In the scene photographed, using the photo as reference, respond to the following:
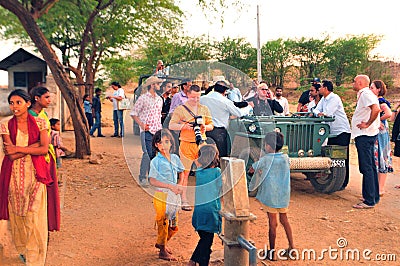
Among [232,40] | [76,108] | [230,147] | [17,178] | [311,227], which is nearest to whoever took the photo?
[17,178]

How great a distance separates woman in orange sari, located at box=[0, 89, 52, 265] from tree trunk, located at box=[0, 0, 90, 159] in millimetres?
5782

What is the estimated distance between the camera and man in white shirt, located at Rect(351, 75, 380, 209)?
6.60 meters

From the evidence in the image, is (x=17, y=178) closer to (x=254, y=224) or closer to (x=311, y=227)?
(x=254, y=224)

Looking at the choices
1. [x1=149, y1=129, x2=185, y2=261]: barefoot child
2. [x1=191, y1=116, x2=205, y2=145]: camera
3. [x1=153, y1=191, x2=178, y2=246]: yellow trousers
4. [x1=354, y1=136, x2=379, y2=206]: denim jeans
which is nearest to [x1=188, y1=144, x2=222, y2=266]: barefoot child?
[x1=191, y1=116, x2=205, y2=145]: camera

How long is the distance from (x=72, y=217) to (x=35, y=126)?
7.67 ft

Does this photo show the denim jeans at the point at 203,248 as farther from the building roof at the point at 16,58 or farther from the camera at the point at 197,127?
the building roof at the point at 16,58

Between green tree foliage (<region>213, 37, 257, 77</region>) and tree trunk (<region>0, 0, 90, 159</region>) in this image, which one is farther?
green tree foliage (<region>213, 37, 257, 77</region>)

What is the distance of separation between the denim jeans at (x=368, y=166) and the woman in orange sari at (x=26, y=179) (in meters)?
4.61

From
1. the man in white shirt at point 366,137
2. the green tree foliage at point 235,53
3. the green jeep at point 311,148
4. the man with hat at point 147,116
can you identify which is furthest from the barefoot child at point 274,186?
the green tree foliage at point 235,53

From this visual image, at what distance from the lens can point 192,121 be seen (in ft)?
14.4

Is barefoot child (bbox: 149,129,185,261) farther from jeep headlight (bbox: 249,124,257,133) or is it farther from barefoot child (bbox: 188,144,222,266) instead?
jeep headlight (bbox: 249,124,257,133)

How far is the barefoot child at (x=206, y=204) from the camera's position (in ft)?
12.6

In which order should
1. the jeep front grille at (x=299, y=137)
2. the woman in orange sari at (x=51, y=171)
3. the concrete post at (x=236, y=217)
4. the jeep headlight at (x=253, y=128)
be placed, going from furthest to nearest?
the jeep front grille at (x=299, y=137), the jeep headlight at (x=253, y=128), the woman in orange sari at (x=51, y=171), the concrete post at (x=236, y=217)

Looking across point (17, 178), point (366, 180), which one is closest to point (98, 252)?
point (17, 178)
